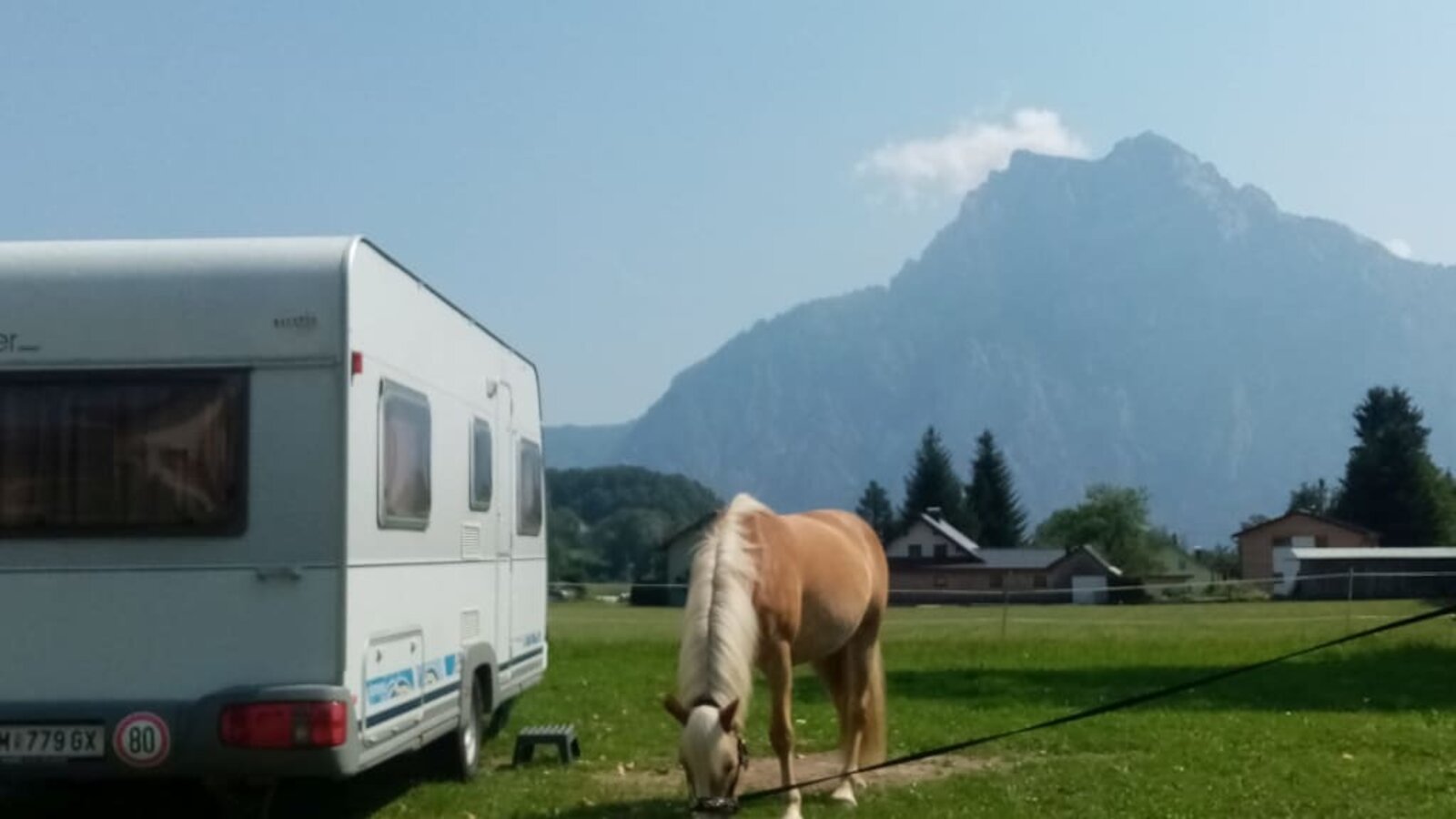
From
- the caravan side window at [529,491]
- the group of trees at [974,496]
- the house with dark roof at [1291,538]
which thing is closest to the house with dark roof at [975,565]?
the group of trees at [974,496]

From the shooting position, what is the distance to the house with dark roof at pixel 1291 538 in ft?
291

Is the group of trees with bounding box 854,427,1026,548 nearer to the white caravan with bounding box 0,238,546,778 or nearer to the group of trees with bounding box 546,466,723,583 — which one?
the group of trees with bounding box 546,466,723,583

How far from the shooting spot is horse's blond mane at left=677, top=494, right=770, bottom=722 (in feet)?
25.8

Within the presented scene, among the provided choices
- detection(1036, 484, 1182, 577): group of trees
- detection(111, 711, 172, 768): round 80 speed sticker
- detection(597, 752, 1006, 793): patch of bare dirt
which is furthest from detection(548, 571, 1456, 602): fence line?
detection(1036, 484, 1182, 577): group of trees

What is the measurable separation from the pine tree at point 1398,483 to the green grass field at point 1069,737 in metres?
62.4

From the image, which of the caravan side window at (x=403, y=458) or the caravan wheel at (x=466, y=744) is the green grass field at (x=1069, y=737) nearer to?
the caravan wheel at (x=466, y=744)

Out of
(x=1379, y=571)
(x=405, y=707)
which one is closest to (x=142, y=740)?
(x=405, y=707)

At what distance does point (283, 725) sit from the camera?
274 inches

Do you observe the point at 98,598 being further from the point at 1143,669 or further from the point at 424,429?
the point at 1143,669

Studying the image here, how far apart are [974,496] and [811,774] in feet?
319

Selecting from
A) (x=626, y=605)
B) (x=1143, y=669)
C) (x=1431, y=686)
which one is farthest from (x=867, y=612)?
(x=626, y=605)

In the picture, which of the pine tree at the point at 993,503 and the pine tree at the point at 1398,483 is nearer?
the pine tree at the point at 1398,483

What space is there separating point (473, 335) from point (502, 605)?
6.49 ft

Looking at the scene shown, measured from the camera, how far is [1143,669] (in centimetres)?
2138
